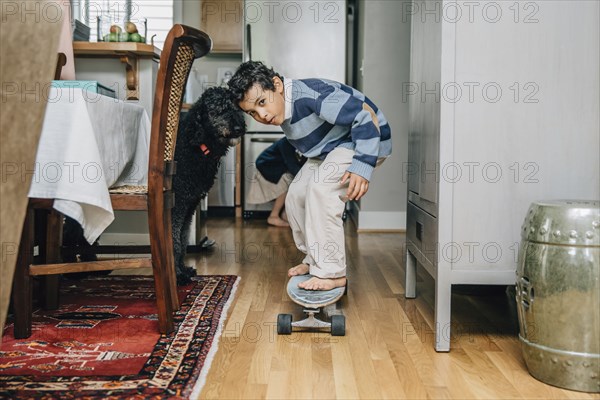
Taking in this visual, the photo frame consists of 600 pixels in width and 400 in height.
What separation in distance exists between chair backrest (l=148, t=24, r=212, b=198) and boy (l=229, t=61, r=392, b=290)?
168 mm

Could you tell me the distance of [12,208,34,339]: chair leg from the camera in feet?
5.70

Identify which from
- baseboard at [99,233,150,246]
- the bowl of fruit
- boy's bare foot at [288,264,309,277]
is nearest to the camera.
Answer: boy's bare foot at [288,264,309,277]

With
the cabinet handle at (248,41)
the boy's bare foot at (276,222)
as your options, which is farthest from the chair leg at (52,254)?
the cabinet handle at (248,41)

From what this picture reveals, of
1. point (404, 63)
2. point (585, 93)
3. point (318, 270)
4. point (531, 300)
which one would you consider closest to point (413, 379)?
point (531, 300)

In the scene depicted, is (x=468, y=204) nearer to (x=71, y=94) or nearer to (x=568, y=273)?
(x=568, y=273)

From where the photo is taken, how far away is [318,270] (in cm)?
200

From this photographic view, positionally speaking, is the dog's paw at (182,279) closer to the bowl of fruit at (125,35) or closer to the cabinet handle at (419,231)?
the cabinet handle at (419,231)

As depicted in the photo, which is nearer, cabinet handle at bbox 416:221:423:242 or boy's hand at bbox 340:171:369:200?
boy's hand at bbox 340:171:369:200

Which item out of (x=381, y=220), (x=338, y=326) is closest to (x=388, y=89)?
(x=381, y=220)

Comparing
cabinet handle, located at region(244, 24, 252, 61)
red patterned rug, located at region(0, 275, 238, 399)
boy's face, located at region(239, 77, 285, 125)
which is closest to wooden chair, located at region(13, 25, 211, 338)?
red patterned rug, located at region(0, 275, 238, 399)

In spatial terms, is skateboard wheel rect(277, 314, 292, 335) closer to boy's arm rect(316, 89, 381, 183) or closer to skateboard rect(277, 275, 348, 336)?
skateboard rect(277, 275, 348, 336)

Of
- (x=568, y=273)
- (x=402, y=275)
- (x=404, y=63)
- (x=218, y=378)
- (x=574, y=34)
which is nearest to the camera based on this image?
(x=568, y=273)

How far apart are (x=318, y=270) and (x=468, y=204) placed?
54cm

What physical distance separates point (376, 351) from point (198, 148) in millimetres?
1252
